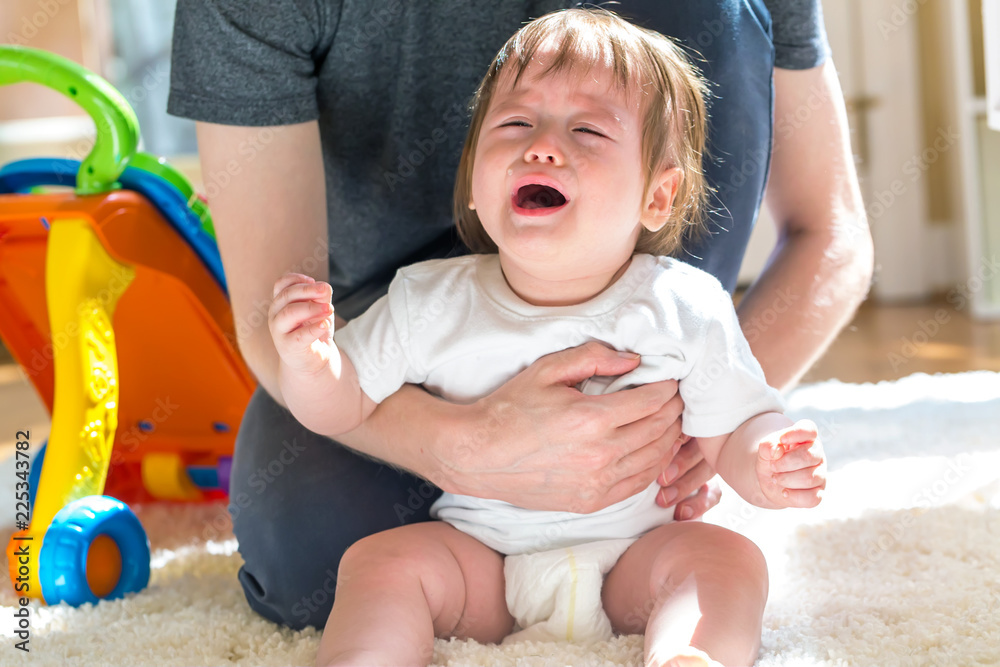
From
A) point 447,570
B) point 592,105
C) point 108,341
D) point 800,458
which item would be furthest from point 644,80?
point 108,341

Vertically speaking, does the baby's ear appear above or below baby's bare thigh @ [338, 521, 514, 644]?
above

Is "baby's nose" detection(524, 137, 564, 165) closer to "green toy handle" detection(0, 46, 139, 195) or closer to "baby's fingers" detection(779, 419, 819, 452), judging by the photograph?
"baby's fingers" detection(779, 419, 819, 452)

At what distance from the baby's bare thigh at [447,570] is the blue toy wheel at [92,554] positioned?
1.12ft

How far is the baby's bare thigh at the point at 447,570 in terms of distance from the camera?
78 cm

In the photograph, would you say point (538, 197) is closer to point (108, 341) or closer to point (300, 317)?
point (300, 317)

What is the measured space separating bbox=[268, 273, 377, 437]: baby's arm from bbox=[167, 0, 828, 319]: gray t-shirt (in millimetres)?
233

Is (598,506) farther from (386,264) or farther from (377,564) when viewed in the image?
(386,264)

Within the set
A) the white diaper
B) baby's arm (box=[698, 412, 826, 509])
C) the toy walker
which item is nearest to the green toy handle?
the toy walker

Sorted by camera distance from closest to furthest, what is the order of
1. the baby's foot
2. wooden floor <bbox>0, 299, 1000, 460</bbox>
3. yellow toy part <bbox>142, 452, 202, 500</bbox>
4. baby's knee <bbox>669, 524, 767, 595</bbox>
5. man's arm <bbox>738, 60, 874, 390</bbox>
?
the baby's foot → baby's knee <bbox>669, 524, 767, 595</bbox> → man's arm <bbox>738, 60, 874, 390</bbox> → yellow toy part <bbox>142, 452, 202, 500</bbox> → wooden floor <bbox>0, 299, 1000, 460</bbox>

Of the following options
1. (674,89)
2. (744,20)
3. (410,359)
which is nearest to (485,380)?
(410,359)

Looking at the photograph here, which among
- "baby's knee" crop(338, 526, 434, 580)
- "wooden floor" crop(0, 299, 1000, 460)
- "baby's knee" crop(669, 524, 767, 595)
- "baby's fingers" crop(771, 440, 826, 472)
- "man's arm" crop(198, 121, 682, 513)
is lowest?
"wooden floor" crop(0, 299, 1000, 460)

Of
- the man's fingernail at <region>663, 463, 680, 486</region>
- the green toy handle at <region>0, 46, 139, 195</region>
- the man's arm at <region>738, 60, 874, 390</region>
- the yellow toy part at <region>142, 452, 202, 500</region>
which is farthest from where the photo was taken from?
the yellow toy part at <region>142, 452, 202, 500</region>

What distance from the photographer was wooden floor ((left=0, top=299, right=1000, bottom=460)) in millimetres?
2076

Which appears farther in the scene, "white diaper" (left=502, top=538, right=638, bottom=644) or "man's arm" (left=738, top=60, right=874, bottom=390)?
"man's arm" (left=738, top=60, right=874, bottom=390)
